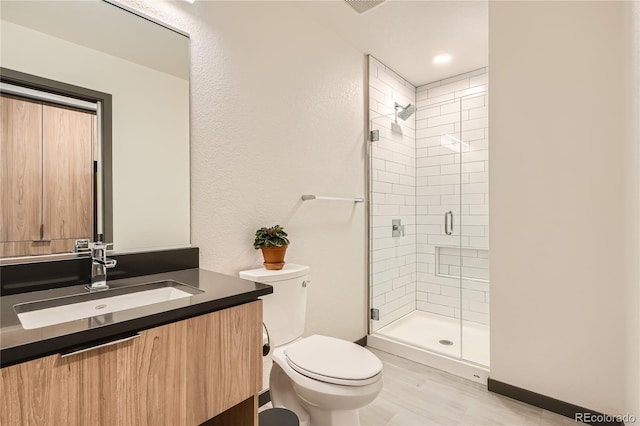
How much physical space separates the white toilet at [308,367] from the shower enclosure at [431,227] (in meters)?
1.19

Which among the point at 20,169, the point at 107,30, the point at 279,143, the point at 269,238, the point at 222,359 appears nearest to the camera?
the point at 222,359

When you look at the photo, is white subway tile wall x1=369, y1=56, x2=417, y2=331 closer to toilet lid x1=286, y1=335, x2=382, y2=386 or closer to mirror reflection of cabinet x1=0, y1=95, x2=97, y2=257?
toilet lid x1=286, y1=335, x2=382, y2=386

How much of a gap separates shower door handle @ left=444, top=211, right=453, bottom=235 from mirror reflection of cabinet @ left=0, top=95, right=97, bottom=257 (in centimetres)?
258

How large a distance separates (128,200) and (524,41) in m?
2.31

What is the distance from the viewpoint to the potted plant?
175 centimetres

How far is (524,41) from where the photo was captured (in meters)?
1.92

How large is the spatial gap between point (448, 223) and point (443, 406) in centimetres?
148

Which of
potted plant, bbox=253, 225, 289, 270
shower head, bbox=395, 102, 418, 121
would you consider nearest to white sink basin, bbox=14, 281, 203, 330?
potted plant, bbox=253, 225, 289, 270

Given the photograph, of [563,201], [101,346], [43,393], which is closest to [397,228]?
[563,201]

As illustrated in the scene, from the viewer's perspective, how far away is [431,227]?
10.00 feet

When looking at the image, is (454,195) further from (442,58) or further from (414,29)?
(414,29)

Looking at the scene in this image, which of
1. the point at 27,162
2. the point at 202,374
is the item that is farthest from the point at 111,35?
the point at 202,374
